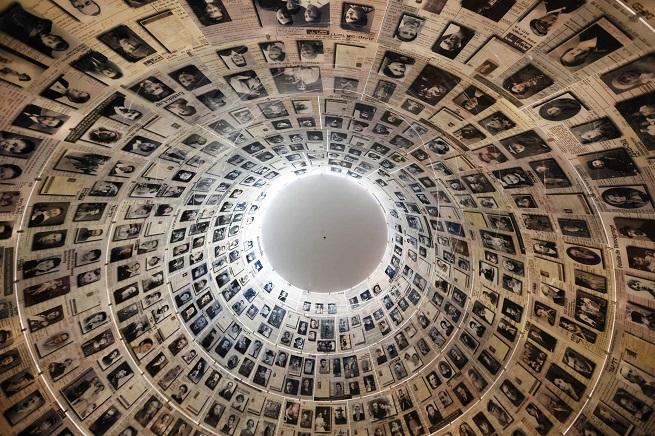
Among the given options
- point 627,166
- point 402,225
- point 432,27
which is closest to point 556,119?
point 627,166

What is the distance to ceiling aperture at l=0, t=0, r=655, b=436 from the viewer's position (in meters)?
6.04

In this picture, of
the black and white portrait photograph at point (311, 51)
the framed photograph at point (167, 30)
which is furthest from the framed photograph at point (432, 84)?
the framed photograph at point (167, 30)

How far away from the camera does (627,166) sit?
677 cm

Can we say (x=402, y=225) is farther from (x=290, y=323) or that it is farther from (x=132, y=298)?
(x=132, y=298)

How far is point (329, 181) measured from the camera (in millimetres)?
21891

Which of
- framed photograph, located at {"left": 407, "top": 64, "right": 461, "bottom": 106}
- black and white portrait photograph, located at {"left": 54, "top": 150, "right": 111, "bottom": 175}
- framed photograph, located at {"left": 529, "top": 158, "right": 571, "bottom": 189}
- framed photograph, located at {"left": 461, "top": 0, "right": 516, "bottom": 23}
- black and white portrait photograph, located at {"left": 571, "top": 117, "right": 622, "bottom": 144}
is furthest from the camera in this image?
black and white portrait photograph, located at {"left": 54, "top": 150, "right": 111, "bottom": 175}

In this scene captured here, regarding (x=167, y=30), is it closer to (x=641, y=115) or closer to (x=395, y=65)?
(x=395, y=65)

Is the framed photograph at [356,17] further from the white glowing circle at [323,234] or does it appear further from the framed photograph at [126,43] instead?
the white glowing circle at [323,234]

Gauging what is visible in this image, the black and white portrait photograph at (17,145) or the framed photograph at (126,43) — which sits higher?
the framed photograph at (126,43)

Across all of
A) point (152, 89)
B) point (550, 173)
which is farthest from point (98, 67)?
point (550, 173)

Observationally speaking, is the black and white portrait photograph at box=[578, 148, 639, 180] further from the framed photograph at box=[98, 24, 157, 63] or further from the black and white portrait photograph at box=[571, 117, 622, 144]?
the framed photograph at box=[98, 24, 157, 63]

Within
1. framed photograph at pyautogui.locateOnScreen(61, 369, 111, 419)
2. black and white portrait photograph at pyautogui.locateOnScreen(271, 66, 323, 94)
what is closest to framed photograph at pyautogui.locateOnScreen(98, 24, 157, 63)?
black and white portrait photograph at pyautogui.locateOnScreen(271, 66, 323, 94)

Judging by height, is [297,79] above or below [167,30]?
above

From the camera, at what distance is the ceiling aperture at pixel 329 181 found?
6.04m
